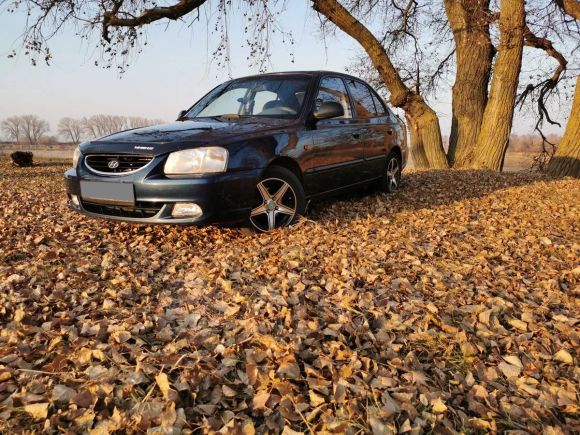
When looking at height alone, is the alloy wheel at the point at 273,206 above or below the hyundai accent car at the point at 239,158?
below

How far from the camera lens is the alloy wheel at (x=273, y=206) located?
4.33 m

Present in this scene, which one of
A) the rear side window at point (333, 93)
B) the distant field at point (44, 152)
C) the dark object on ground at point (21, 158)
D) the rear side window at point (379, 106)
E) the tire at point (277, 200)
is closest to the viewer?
the tire at point (277, 200)

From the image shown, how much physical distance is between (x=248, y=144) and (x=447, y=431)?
115 inches

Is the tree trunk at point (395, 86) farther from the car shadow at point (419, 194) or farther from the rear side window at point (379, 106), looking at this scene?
the rear side window at point (379, 106)

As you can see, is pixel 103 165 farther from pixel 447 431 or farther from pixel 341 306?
pixel 447 431

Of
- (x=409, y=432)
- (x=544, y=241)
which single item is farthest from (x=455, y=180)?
(x=409, y=432)

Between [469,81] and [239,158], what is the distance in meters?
9.33

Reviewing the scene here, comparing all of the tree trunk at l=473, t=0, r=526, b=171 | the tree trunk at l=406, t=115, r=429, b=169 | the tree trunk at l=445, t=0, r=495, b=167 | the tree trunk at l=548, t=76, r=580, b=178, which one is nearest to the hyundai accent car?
the tree trunk at l=473, t=0, r=526, b=171

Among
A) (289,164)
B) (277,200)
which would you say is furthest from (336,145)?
(277,200)

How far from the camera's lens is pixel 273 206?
4.46 m

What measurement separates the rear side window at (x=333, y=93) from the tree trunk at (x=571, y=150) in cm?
686

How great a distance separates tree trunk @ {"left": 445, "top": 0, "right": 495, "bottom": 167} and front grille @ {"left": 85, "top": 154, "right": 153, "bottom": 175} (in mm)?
9174

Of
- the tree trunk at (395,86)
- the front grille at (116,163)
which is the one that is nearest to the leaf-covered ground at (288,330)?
the front grille at (116,163)

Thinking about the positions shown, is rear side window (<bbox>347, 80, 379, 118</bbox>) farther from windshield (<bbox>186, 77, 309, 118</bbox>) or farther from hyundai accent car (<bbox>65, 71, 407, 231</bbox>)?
windshield (<bbox>186, 77, 309, 118</bbox>)
